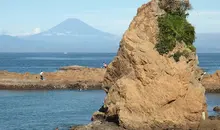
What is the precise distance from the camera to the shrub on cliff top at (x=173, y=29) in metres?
37.5

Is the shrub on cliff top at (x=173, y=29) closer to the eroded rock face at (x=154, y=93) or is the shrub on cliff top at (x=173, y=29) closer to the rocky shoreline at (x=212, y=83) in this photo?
the eroded rock face at (x=154, y=93)

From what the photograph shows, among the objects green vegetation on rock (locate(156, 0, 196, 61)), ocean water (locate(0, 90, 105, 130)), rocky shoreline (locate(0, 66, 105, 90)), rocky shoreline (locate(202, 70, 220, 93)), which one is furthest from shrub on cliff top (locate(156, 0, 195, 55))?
rocky shoreline (locate(0, 66, 105, 90))

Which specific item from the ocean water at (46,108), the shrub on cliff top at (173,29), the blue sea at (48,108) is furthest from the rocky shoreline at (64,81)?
the shrub on cliff top at (173,29)

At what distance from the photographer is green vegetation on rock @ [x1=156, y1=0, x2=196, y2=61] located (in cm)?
3741

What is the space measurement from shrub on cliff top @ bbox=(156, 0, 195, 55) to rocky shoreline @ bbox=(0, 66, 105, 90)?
40780 mm

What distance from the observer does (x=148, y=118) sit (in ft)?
116

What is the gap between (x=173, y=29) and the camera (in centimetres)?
3831

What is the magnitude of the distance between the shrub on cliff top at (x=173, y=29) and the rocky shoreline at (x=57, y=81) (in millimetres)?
40780

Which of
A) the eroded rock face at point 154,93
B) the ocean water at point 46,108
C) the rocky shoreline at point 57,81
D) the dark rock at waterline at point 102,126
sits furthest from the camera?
the rocky shoreline at point 57,81

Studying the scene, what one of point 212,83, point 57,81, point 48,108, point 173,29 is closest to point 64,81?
point 57,81

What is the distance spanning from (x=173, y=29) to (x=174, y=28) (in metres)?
0.28

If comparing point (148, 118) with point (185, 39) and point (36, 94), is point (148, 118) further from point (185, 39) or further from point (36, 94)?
point (36, 94)

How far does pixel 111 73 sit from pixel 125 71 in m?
2.86

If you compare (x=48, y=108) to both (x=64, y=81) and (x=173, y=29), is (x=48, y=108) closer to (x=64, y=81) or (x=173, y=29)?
(x=173, y=29)
